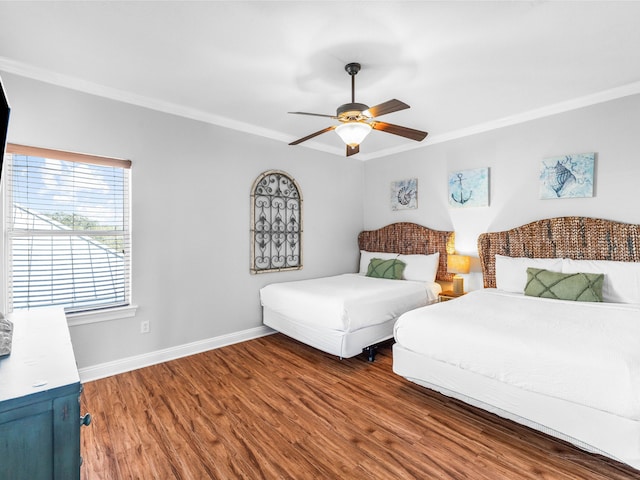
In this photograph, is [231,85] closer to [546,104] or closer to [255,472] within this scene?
[255,472]

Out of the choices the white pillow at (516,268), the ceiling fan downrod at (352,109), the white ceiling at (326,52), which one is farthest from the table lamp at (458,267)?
the ceiling fan downrod at (352,109)

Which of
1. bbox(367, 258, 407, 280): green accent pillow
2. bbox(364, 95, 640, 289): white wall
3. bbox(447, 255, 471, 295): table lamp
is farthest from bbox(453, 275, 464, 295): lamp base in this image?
bbox(367, 258, 407, 280): green accent pillow

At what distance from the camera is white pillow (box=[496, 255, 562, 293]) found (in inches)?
129

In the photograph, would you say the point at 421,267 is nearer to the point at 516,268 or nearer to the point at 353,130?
the point at 516,268

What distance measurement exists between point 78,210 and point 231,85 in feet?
5.69

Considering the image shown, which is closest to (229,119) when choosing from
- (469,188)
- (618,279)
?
(469,188)

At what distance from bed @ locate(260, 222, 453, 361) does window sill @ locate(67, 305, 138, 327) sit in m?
1.42

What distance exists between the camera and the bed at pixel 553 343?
1644 mm

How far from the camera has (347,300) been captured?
9.88ft

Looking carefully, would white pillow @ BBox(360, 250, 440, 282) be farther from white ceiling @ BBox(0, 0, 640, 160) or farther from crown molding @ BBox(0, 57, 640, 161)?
white ceiling @ BBox(0, 0, 640, 160)

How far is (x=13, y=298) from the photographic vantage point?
2543mm

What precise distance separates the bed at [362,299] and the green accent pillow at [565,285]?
3.58 feet

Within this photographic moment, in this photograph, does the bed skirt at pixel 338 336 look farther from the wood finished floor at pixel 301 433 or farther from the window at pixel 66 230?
the window at pixel 66 230

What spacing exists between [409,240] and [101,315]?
148 inches
